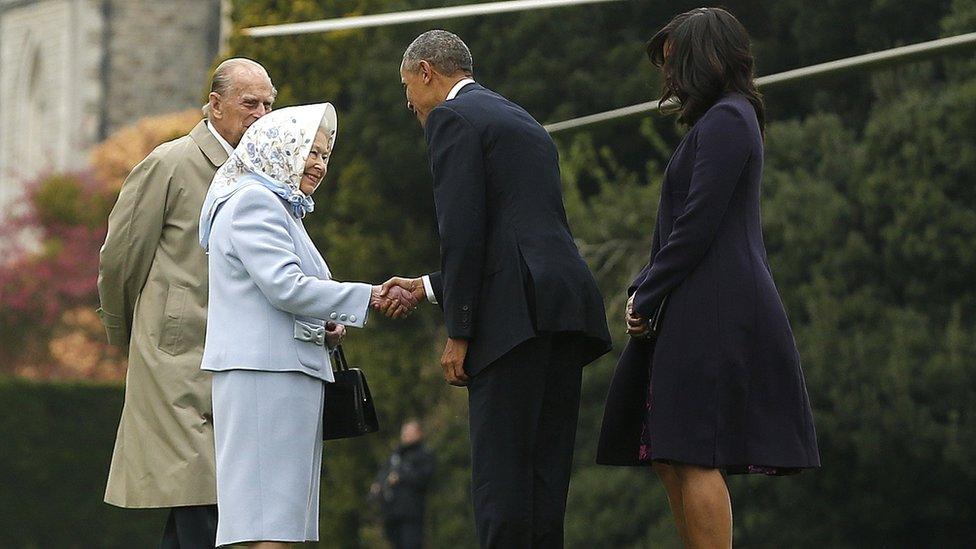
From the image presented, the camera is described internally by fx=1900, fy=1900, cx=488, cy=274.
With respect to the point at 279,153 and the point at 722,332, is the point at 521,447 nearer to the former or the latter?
the point at 722,332

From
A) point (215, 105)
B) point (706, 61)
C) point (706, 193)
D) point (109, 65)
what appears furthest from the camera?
point (109, 65)

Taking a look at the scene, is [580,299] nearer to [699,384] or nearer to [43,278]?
[699,384]

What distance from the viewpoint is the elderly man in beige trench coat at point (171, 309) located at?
5.35 meters

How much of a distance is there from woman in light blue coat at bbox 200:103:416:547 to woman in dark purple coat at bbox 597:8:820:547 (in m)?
0.83

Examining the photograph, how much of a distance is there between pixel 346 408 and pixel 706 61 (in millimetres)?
1296

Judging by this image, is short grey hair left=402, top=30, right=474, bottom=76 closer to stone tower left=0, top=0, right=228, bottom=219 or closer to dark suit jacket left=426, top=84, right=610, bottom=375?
dark suit jacket left=426, top=84, right=610, bottom=375

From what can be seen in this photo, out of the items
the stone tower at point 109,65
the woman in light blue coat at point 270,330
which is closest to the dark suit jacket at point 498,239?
the woman in light blue coat at point 270,330

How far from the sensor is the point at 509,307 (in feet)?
15.3

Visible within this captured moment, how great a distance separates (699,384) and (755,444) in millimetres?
193

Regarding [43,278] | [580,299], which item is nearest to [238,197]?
[580,299]

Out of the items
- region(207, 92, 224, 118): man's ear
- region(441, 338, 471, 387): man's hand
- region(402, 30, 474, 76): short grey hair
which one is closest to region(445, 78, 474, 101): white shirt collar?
region(402, 30, 474, 76): short grey hair

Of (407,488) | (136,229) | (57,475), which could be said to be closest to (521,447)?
(136,229)

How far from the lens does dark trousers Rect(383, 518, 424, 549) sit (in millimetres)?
15023

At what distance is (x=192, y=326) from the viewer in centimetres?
546
